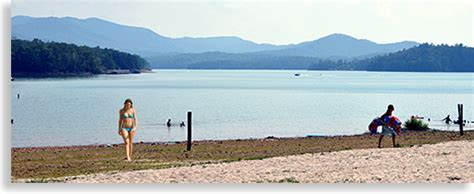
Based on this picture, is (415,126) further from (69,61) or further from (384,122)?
(69,61)

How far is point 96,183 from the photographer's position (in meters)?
12.5

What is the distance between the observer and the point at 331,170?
1410 cm

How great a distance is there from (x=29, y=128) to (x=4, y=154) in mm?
21444

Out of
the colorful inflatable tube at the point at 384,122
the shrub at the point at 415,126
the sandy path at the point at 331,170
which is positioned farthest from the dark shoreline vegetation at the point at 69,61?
the shrub at the point at 415,126

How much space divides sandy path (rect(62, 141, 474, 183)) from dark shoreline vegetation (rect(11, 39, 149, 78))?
1261 cm

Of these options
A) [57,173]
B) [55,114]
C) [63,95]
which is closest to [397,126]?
[57,173]

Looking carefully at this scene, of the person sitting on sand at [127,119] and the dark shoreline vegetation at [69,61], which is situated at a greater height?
the dark shoreline vegetation at [69,61]

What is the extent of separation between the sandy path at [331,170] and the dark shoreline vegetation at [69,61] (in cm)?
1261

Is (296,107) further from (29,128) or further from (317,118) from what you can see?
(29,128)

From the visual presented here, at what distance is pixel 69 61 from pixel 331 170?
54612 millimetres

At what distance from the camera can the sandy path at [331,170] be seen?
42.7 feet

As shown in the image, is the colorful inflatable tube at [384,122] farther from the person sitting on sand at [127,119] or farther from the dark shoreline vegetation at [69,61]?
the dark shoreline vegetation at [69,61]

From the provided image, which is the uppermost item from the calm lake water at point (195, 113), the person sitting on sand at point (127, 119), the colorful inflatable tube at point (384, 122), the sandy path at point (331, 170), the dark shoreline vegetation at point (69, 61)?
the dark shoreline vegetation at point (69, 61)

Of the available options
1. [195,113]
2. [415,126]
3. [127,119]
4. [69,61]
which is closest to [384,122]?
[127,119]
